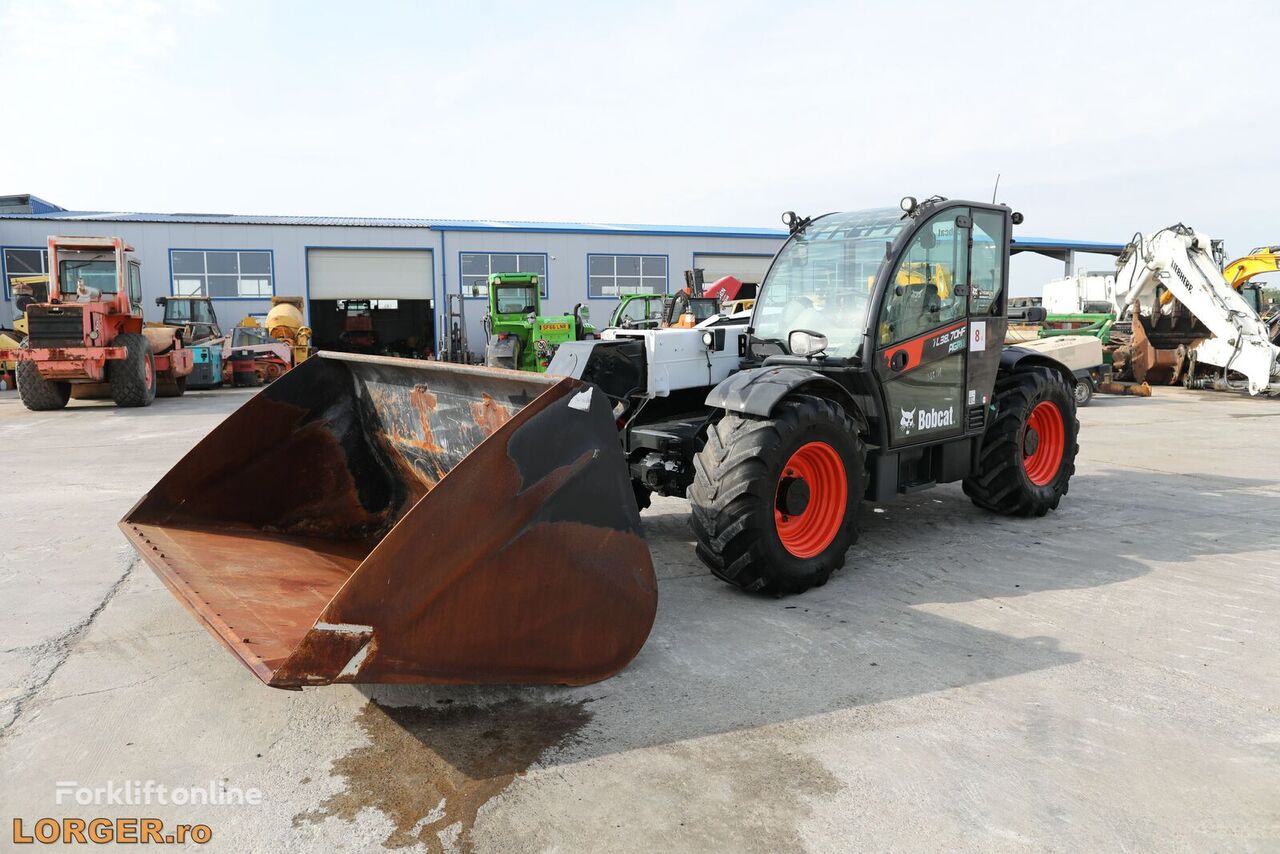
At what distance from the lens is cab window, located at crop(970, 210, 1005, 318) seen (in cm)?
590

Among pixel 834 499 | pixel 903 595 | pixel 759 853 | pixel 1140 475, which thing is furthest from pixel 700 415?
pixel 1140 475

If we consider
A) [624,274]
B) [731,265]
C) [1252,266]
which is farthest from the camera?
[731,265]

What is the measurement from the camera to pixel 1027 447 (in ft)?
21.5

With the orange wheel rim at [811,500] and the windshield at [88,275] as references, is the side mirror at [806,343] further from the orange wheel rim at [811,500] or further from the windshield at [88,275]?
the windshield at [88,275]

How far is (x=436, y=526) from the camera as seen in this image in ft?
9.74

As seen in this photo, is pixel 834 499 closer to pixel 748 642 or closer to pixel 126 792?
pixel 748 642

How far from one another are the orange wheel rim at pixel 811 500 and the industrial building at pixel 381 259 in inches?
Answer: 846

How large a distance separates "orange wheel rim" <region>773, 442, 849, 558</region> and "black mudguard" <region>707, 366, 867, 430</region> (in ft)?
1.16

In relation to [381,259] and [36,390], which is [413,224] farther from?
[36,390]

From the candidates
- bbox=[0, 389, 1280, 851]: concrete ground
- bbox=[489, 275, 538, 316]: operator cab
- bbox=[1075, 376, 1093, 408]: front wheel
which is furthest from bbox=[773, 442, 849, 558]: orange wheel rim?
bbox=[489, 275, 538, 316]: operator cab

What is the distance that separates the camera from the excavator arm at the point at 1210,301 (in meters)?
15.5

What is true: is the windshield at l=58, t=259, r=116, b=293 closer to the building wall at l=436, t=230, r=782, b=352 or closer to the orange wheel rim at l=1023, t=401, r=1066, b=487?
the building wall at l=436, t=230, r=782, b=352

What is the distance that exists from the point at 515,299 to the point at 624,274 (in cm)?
1130

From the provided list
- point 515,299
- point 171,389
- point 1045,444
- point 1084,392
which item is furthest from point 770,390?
point 171,389
